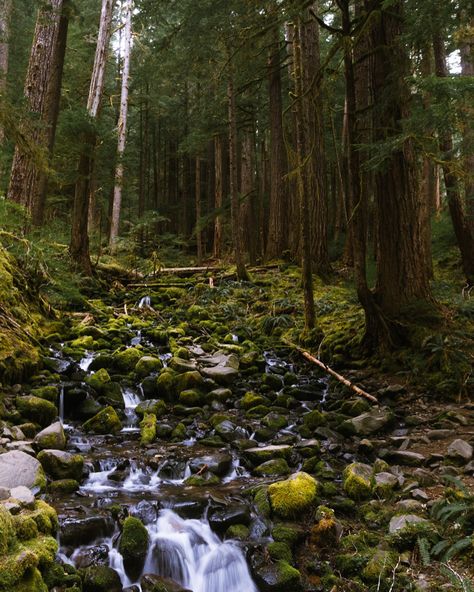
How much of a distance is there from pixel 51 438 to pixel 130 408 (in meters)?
1.84

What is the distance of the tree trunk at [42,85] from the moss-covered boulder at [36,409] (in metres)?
5.16

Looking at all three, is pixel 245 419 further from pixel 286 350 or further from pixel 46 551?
pixel 46 551

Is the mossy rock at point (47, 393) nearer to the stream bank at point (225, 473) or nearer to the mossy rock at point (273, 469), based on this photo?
the stream bank at point (225, 473)

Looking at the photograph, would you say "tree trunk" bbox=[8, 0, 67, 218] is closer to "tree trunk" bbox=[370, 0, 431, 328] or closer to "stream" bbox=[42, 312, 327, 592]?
"stream" bbox=[42, 312, 327, 592]

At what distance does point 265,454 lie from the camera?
539 centimetres

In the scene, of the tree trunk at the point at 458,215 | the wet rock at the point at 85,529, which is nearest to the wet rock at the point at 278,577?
the wet rock at the point at 85,529

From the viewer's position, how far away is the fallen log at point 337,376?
7051mm

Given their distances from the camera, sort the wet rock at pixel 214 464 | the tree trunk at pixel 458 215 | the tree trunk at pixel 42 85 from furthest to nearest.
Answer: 1. the tree trunk at pixel 458 215
2. the tree trunk at pixel 42 85
3. the wet rock at pixel 214 464

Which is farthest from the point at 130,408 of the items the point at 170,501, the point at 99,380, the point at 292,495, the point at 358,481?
the point at 358,481

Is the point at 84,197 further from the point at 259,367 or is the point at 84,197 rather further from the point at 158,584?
the point at 158,584

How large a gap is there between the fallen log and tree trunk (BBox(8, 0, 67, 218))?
20.5 ft

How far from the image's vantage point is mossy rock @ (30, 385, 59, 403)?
630cm

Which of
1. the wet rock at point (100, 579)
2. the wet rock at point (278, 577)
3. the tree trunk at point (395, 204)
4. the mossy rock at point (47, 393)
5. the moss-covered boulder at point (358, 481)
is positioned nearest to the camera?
the wet rock at point (100, 579)

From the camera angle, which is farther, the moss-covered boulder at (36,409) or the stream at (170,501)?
the moss-covered boulder at (36,409)
